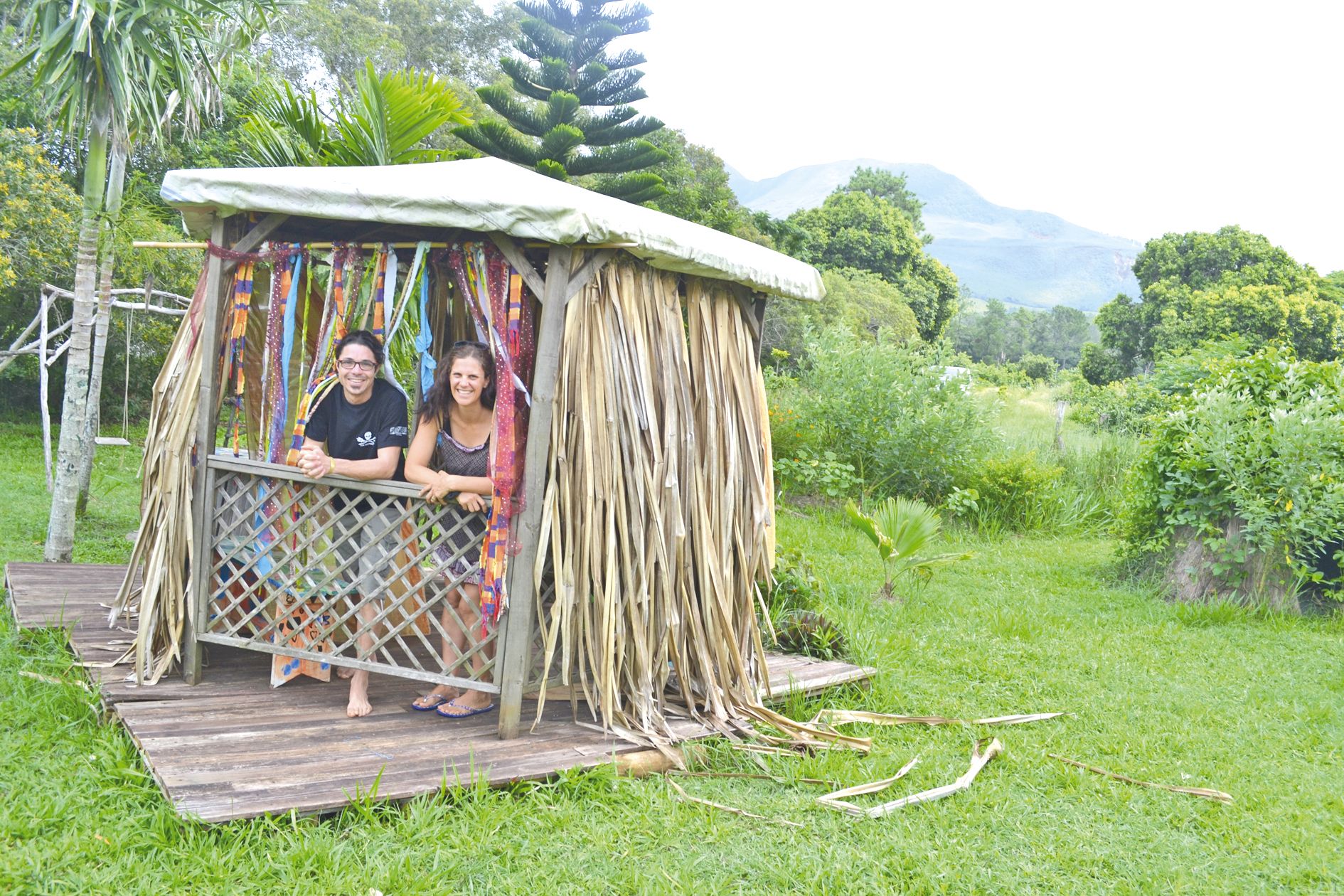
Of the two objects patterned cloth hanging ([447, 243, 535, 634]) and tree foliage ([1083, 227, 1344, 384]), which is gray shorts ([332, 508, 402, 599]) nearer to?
patterned cloth hanging ([447, 243, 535, 634])

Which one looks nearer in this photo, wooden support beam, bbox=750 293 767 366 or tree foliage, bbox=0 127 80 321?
wooden support beam, bbox=750 293 767 366

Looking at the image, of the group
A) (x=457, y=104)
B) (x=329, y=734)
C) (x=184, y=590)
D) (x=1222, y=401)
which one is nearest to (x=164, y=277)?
(x=457, y=104)

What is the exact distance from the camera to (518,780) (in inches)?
134

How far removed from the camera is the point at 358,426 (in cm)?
401

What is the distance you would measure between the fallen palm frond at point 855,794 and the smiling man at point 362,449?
1.82 m

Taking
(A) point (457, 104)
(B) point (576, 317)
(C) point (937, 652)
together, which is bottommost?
(C) point (937, 652)

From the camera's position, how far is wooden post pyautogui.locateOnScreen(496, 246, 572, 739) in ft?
12.1

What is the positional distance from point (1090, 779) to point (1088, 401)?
17.6 meters

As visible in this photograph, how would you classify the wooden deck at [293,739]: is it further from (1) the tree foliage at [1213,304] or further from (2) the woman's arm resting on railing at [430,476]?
(1) the tree foliage at [1213,304]

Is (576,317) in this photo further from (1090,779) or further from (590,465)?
(1090,779)

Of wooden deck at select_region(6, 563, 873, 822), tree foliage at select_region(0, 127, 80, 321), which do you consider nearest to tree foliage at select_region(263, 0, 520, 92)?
tree foliage at select_region(0, 127, 80, 321)

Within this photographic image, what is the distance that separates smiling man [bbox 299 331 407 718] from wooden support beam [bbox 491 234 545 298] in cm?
75

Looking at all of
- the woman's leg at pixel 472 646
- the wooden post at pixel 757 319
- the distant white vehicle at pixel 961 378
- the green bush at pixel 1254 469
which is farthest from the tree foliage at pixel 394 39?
the woman's leg at pixel 472 646

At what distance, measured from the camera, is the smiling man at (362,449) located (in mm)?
3869
